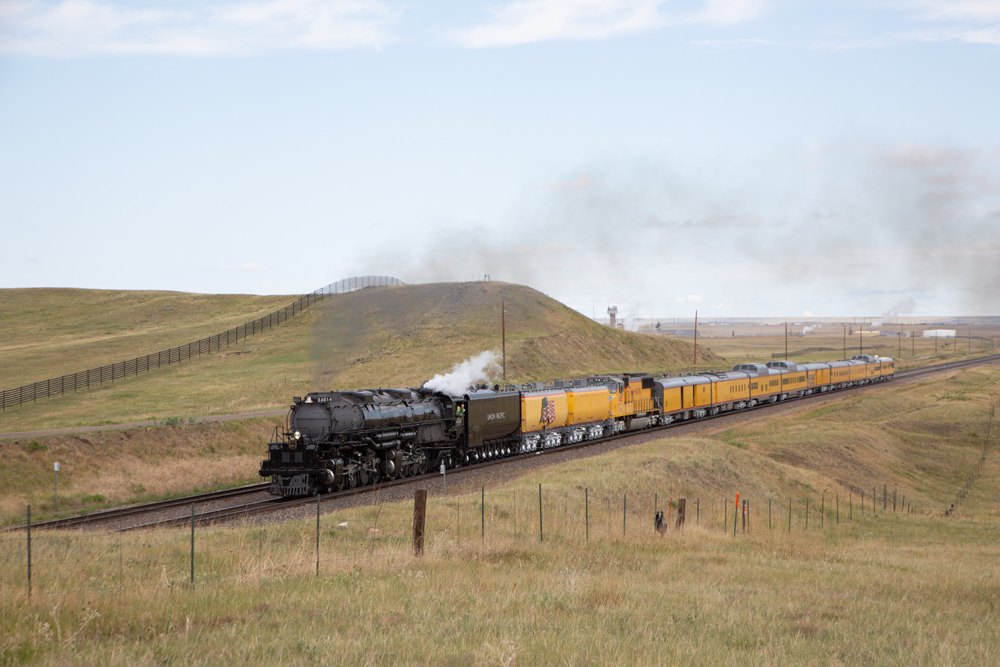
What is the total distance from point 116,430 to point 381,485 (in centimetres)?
1466

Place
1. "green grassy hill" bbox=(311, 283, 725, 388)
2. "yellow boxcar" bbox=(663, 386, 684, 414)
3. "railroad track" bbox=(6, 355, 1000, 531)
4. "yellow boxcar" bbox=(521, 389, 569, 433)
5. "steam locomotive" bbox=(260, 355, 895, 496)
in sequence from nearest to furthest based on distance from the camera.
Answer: "railroad track" bbox=(6, 355, 1000, 531) → "steam locomotive" bbox=(260, 355, 895, 496) → "yellow boxcar" bbox=(521, 389, 569, 433) → "yellow boxcar" bbox=(663, 386, 684, 414) → "green grassy hill" bbox=(311, 283, 725, 388)

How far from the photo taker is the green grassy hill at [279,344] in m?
54.2

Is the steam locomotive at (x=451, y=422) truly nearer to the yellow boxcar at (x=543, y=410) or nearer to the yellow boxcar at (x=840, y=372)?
the yellow boxcar at (x=543, y=410)

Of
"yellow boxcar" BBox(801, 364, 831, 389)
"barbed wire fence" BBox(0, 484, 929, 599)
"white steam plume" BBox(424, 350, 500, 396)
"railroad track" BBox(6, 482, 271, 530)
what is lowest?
"railroad track" BBox(6, 482, 271, 530)

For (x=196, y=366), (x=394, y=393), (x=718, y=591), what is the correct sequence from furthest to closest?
(x=196, y=366), (x=394, y=393), (x=718, y=591)

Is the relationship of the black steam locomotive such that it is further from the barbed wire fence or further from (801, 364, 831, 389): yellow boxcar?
(801, 364, 831, 389): yellow boxcar

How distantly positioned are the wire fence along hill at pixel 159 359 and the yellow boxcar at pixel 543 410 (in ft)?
122

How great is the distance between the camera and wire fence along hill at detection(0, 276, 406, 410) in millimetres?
56612

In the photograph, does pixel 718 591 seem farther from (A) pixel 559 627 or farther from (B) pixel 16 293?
(B) pixel 16 293

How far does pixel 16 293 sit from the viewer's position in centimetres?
13562

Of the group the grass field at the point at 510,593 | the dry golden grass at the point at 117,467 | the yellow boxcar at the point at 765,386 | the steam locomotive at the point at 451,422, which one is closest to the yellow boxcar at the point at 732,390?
the steam locomotive at the point at 451,422

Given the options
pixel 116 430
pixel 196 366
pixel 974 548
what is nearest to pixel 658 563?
pixel 974 548

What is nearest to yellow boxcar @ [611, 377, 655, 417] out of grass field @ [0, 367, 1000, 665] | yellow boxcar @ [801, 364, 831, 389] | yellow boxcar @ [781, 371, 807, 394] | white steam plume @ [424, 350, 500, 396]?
white steam plume @ [424, 350, 500, 396]

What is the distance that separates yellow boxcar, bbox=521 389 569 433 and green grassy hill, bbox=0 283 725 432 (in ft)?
55.4
